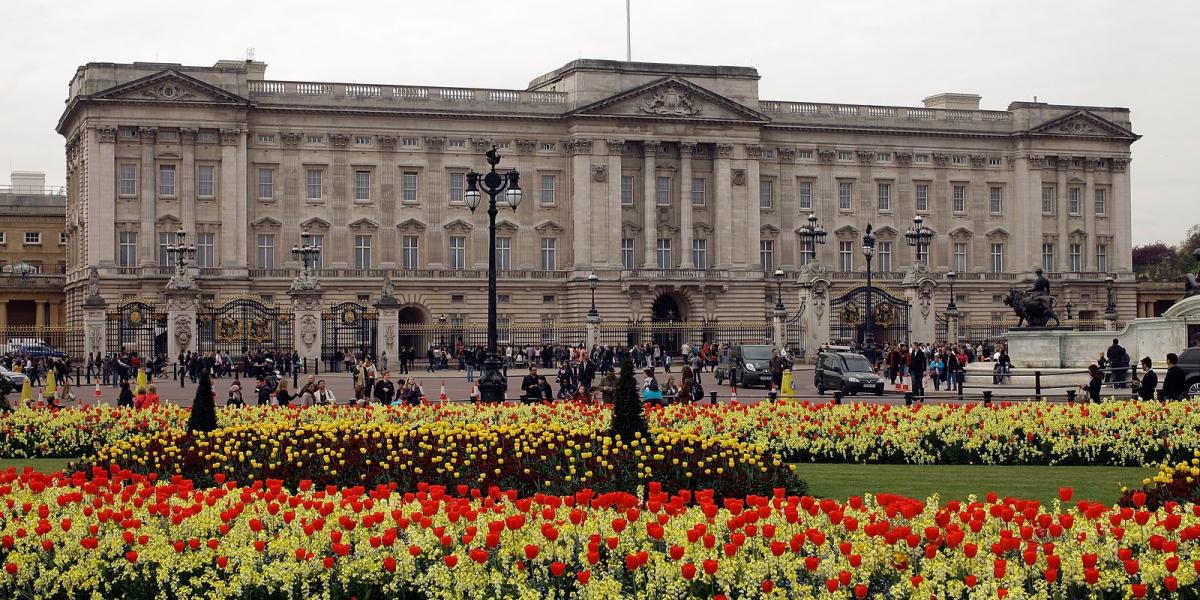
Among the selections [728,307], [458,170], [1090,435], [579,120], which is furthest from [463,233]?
[1090,435]

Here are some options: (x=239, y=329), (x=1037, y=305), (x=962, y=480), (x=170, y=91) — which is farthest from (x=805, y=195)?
(x=962, y=480)

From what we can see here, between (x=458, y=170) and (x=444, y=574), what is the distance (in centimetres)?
7068

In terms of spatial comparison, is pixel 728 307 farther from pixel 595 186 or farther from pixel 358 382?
pixel 358 382

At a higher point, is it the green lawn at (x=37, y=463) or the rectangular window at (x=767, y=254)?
the rectangular window at (x=767, y=254)

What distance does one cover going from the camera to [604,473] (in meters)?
18.6

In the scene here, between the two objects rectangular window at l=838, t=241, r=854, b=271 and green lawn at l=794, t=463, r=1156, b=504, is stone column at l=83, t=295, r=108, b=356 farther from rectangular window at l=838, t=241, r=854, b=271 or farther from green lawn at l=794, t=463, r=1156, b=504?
rectangular window at l=838, t=241, r=854, b=271

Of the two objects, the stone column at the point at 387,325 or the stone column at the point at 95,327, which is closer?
the stone column at the point at 95,327

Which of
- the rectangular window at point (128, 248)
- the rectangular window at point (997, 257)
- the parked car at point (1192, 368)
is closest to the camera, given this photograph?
the parked car at point (1192, 368)

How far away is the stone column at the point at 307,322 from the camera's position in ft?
194

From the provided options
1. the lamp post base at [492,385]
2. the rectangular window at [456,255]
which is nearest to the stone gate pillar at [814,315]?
the rectangular window at [456,255]

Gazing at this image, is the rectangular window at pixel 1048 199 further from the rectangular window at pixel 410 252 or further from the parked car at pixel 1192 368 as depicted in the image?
the parked car at pixel 1192 368

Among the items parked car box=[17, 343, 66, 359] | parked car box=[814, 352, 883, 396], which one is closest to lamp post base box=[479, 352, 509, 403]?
parked car box=[814, 352, 883, 396]

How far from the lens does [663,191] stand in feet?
278

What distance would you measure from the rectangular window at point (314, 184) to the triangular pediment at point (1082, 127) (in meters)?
41.6
